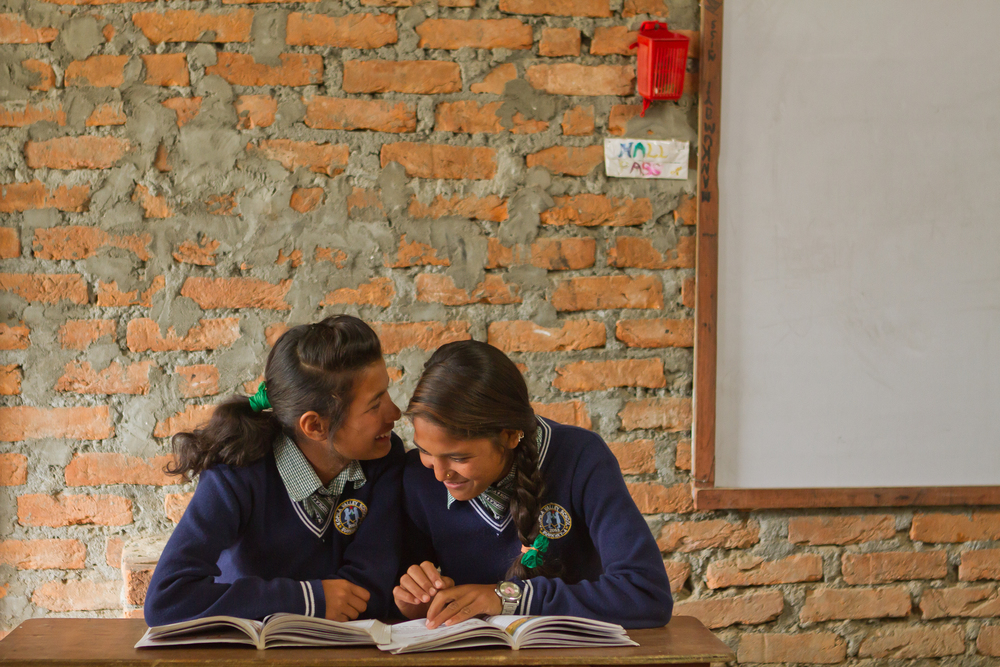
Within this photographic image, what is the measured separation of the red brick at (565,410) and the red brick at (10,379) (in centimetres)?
144

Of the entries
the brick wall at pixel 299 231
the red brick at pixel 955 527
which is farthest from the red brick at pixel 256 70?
the red brick at pixel 955 527

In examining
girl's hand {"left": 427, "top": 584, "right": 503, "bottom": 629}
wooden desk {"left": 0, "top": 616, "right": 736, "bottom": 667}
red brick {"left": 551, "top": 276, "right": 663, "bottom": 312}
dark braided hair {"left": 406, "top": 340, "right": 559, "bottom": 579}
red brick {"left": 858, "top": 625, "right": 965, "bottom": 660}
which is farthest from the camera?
red brick {"left": 858, "top": 625, "right": 965, "bottom": 660}

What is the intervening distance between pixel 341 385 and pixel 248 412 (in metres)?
0.21

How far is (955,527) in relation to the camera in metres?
2.22

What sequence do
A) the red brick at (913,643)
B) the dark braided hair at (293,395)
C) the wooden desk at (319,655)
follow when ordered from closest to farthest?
the wooden desk at (319,655) → the dark braided hair at (293,395) → the red brick at (913,643)

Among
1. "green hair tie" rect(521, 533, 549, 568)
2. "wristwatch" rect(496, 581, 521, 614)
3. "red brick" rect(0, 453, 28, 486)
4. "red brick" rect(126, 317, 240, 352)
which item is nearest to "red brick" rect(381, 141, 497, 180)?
"red brick" rect(126, 317, 240, 352)

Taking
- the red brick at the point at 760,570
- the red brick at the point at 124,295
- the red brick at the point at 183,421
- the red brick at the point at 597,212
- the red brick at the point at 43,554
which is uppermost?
the red brick at the point at 597,212

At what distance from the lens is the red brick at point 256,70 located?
6.74ft

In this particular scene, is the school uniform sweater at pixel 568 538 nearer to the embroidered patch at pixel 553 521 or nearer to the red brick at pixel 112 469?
the embroidered patch at pixel 553 521

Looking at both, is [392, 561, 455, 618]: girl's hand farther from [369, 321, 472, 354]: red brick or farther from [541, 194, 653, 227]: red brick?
[541, 194, 653, 227]: red brick

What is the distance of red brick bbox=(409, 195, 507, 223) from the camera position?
2.10 metres

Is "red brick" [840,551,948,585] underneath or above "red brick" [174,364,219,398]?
underneath

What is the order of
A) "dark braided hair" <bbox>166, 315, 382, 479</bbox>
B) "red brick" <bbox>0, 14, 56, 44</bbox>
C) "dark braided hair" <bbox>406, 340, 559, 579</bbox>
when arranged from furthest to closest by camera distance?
"red brick" <bbox>0, 14, 56, 44</bbox>, "dark braided hair" <bbox>166, 315, 382, 479</bbox>, "dark braided hair" <bbox>406, 340, 559, 579</bbox>

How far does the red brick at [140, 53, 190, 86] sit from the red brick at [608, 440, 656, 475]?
1.59 metres
